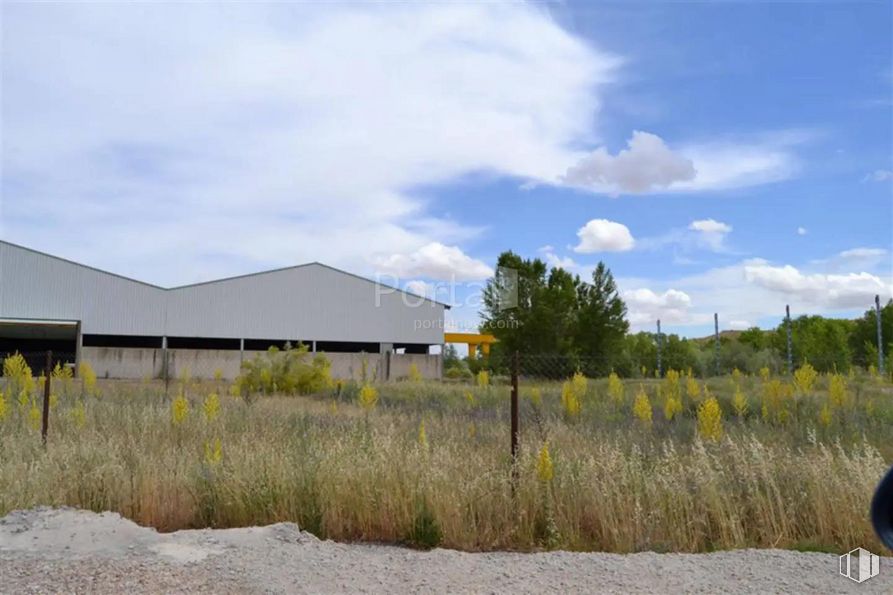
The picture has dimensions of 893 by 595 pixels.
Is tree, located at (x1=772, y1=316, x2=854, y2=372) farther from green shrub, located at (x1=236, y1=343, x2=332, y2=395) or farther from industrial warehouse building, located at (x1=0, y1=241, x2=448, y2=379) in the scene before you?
industrial warehouse building, located at (x1=0, y1=241, x2=448, y2=379)

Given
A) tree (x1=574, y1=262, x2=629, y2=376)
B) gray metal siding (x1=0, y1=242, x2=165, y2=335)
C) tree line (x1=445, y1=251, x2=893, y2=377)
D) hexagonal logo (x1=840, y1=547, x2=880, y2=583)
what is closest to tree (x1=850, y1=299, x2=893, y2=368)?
tree line (x1=445, y1=251, x2=893, y2=377)

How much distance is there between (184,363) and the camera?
3459 cm

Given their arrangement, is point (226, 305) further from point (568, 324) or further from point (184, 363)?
point (568, 324)

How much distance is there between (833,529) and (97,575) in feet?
19.2

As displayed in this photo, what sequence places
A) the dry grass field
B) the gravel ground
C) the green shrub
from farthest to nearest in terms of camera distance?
1. the green shrub
2. the dry grass field
3. the gravel ground

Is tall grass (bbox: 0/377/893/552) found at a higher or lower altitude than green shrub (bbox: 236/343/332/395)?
lower

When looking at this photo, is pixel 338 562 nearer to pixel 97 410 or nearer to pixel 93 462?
pixel 93 462

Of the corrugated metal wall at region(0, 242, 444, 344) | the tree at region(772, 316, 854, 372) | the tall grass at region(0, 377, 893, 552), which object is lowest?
the tall grass at region(0, 377, 893, 552)

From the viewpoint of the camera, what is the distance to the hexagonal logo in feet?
17.0

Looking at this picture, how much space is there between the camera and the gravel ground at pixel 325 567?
475cm

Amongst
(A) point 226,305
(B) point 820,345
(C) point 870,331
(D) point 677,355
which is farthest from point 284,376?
(C) point 870,331

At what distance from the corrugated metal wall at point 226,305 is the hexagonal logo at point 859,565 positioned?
3478cm

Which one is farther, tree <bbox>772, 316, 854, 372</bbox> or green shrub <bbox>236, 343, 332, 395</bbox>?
tree <bbox>772, 316, 854, 372</bbox>

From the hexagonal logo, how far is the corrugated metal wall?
34.8 meters
